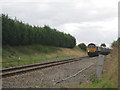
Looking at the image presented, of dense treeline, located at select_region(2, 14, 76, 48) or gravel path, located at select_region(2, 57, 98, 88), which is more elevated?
dense treeline, located at select_region(2, 14, 76, 48)

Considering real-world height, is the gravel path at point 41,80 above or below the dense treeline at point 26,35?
below

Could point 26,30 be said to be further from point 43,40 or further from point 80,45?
point 80,45

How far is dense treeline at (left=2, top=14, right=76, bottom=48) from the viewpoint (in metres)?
39.7

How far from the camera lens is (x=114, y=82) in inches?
307

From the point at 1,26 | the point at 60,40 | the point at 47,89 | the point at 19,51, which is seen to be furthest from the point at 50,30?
the point at 47,89

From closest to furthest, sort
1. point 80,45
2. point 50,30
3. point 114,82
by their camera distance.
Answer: point 114,82 < point 50,30 < point 80,45

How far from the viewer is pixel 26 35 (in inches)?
1820

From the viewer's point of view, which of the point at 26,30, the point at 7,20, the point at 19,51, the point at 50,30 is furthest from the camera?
the point at 50,30

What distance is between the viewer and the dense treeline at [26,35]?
39.7 m

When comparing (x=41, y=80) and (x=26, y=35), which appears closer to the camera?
(x=41, y=80)

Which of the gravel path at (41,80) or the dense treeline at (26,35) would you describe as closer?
the gravel path at (41,80)

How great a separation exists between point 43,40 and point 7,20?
54.9 feet

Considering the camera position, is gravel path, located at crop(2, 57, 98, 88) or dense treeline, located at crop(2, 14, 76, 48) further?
dense treeline, located at crop(2, 14, 76, 48)

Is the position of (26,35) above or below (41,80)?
above
